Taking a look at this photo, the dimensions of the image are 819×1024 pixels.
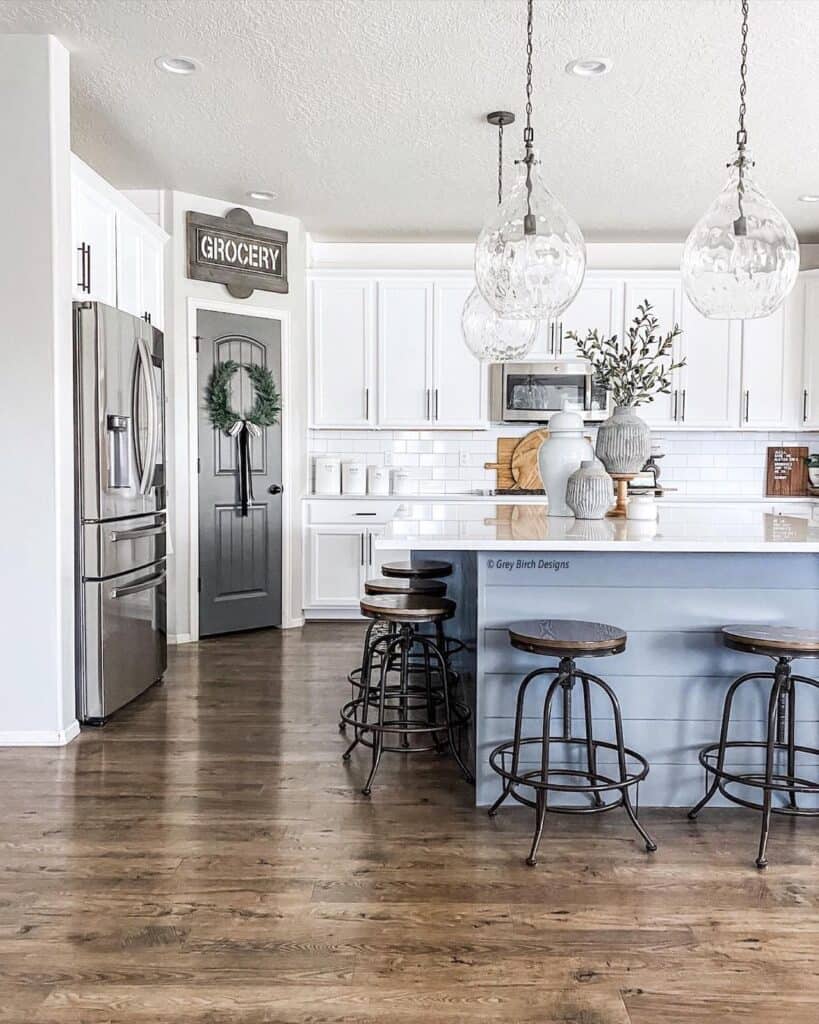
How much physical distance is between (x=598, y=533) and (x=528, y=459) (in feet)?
12.0

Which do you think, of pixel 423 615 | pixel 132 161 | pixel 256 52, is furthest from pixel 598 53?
pixel 132 161

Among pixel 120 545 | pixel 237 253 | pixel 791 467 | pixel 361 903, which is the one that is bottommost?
pixel 361 903

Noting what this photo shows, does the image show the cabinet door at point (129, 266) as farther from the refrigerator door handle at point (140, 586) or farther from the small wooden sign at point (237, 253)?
the refrigerator door handle at point (140, 586)

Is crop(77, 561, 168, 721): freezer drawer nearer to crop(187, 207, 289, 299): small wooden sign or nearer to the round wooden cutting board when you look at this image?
crop(187, 207, 289, 299): small wooden sign

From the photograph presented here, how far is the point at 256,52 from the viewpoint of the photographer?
3.54 m

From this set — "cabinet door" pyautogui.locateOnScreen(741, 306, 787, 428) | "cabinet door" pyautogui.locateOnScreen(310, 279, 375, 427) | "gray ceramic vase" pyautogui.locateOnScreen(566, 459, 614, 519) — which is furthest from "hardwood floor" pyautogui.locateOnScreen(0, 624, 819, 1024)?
"cabinet door" pyautogui.locateOnScreen(741, 306, 787, 428)

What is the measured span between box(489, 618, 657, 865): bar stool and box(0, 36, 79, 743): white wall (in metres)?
1.90

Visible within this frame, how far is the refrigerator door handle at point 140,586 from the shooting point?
3936 mm

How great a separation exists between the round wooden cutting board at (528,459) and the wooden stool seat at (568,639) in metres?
3.78

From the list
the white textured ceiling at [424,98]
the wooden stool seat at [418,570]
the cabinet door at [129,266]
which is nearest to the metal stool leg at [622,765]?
the wooden stool seat at [418,570]

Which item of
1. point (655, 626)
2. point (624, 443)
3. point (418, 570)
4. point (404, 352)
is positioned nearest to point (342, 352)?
point (404, 352)

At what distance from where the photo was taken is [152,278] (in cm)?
487

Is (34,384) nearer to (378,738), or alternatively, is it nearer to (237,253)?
(378,738)

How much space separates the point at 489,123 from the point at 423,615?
248cm
